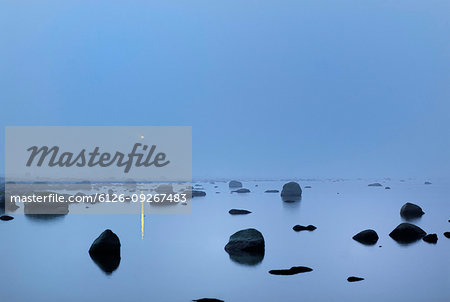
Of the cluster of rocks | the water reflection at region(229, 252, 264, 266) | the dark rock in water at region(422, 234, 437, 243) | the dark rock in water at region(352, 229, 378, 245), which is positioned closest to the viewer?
the water reflection at region(229, 252, 264, 266)

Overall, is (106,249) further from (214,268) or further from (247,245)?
(247,245)

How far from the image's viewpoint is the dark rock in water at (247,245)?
52.2 ft

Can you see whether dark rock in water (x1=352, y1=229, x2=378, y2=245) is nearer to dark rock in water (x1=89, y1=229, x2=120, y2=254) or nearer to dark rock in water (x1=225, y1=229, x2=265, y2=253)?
dark rock in water (x1=225, y1=229, x2=265, y2=253)

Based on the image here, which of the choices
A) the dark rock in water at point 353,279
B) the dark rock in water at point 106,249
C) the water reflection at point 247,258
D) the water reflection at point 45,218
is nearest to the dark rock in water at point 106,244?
the dark rock in water at point 106,249

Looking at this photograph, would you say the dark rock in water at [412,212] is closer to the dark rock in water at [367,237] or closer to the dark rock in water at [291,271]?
the dark rock in water at [367,237]

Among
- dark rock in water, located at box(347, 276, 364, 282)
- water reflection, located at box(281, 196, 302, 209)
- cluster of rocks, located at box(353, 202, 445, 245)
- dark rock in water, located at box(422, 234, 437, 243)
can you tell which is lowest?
dark rock in water, located at box(347, 276, 364, 282)

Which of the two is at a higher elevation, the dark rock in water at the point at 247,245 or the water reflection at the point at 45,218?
the water reflection at the point at 45,218

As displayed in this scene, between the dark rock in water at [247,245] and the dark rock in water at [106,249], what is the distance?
16.7 ft

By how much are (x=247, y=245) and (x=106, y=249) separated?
632cm

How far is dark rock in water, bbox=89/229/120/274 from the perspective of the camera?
1509 cm

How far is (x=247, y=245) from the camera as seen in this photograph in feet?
53.4

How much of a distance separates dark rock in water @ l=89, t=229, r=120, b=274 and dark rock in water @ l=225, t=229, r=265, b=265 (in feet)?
16.7

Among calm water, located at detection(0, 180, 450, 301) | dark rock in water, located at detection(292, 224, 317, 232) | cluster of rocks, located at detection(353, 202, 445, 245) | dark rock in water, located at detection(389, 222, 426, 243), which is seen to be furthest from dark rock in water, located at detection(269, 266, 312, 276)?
dark rock in water, located at detection(292, 224, 317, 232)

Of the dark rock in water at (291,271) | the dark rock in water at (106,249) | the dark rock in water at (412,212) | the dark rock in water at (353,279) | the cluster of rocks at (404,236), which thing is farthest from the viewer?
the dark rock in water at (412,212)
